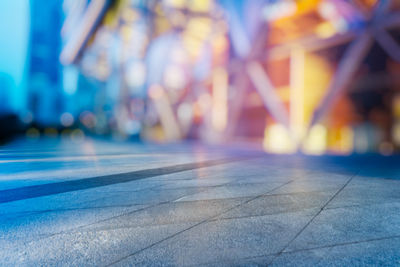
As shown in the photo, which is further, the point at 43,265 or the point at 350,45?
the point at 350,45

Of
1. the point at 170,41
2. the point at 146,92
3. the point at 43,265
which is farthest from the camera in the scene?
the point at 146,92

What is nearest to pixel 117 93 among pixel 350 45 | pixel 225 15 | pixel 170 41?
pixel 170 41

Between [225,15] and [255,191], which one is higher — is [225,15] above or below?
above

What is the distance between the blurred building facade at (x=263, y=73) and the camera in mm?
10641

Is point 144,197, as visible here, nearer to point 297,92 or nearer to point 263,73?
point 297,92

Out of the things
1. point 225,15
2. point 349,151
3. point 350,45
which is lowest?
point 349,151

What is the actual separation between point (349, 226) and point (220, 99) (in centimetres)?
1622

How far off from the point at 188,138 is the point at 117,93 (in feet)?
56.2

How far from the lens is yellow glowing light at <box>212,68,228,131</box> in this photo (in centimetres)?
1773

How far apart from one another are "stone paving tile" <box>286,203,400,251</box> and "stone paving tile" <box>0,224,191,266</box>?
3.94 ft

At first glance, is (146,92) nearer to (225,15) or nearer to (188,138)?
(188,138)

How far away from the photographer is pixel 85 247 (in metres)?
2.00

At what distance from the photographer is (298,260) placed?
179 cm

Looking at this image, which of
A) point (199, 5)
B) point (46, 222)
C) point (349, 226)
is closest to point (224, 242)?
point (349, 226)
